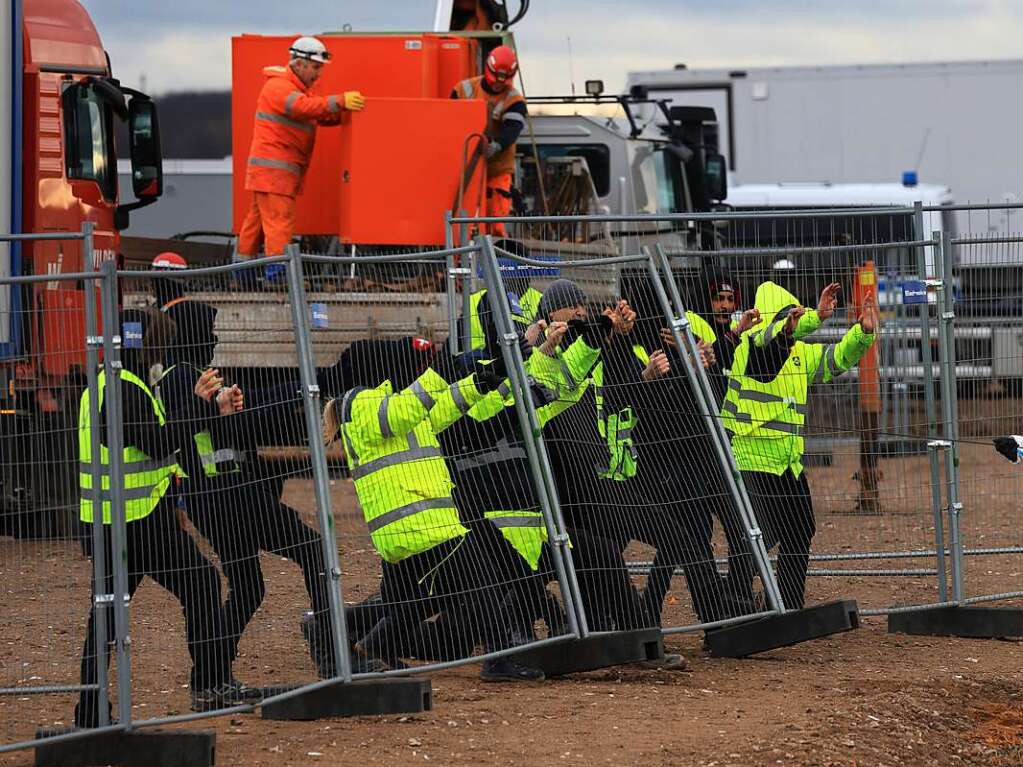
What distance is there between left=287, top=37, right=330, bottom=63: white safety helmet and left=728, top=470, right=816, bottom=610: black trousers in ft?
19.5

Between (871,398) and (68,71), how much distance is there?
6.57 metres

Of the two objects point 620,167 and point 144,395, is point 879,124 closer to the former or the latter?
point 620,167

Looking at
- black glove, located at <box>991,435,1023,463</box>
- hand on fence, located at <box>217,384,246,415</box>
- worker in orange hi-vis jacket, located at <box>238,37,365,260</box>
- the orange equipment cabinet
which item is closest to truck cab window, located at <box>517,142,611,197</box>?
the orange equipment cabinet

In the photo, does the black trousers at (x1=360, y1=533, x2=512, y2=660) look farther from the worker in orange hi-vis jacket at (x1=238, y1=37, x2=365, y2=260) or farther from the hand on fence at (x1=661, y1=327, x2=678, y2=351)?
the worker in orange hi-vis jacket at (x1=238, y1=37, x2=365, y2=260)

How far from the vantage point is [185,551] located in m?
7.30

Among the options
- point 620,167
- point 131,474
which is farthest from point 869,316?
point 620,167

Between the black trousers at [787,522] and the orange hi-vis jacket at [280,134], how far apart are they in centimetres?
583

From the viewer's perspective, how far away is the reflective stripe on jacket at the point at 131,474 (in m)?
7.00

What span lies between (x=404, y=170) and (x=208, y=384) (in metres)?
7.02

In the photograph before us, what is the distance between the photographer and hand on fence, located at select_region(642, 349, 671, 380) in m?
8.70

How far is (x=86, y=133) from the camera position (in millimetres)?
13141

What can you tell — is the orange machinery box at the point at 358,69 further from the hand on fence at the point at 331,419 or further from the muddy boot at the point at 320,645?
the muddy boot at the point at 320,645

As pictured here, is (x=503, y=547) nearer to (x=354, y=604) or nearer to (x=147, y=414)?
(x=354, y=604)

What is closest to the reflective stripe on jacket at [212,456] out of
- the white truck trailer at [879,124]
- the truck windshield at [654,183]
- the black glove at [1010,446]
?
the black glove at [1010,446]
